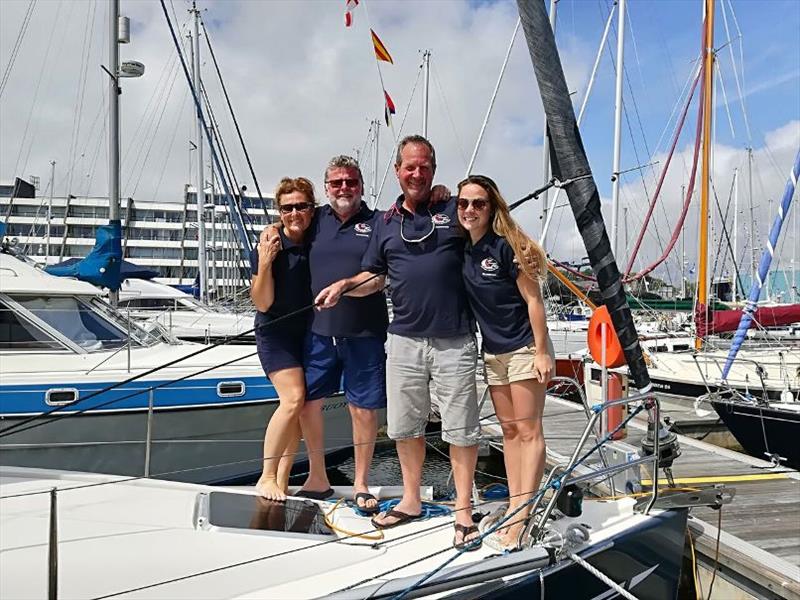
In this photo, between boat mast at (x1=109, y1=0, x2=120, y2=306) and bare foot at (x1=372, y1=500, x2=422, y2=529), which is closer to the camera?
bare foot at (x1=372, y1=500, x2=422, y2=529)

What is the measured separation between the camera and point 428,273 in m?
2.91

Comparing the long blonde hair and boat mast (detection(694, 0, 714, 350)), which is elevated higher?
boat mast (detection(694, 0, 714, 350))

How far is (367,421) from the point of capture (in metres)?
3.31

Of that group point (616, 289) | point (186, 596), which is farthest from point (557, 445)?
point (186, 596)

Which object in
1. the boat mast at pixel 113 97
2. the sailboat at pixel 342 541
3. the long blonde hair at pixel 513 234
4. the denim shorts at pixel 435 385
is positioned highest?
the boat mast at pixel 113 97

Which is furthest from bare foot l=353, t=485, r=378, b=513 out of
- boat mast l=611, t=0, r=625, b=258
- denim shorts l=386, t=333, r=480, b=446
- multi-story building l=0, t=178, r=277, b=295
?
multi-story building l=0, t=178, r=277, b=295

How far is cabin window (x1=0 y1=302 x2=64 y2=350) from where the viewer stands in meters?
6.64

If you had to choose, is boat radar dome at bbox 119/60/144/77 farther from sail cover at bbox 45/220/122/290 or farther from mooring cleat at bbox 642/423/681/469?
mooring cleat at bbox 642/423/681/469

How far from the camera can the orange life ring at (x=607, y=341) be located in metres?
3.91

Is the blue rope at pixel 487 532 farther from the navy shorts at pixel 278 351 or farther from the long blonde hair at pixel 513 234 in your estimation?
the navy shorts at pixel 278 351

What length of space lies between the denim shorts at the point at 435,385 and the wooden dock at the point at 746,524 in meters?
0.59

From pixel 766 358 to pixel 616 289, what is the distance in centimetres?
1024

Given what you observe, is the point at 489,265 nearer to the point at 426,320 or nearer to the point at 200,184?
the point at 426,320

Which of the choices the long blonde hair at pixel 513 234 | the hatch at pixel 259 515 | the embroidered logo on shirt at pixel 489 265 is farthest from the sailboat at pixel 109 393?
the long blonde hair at pixel 513 234
